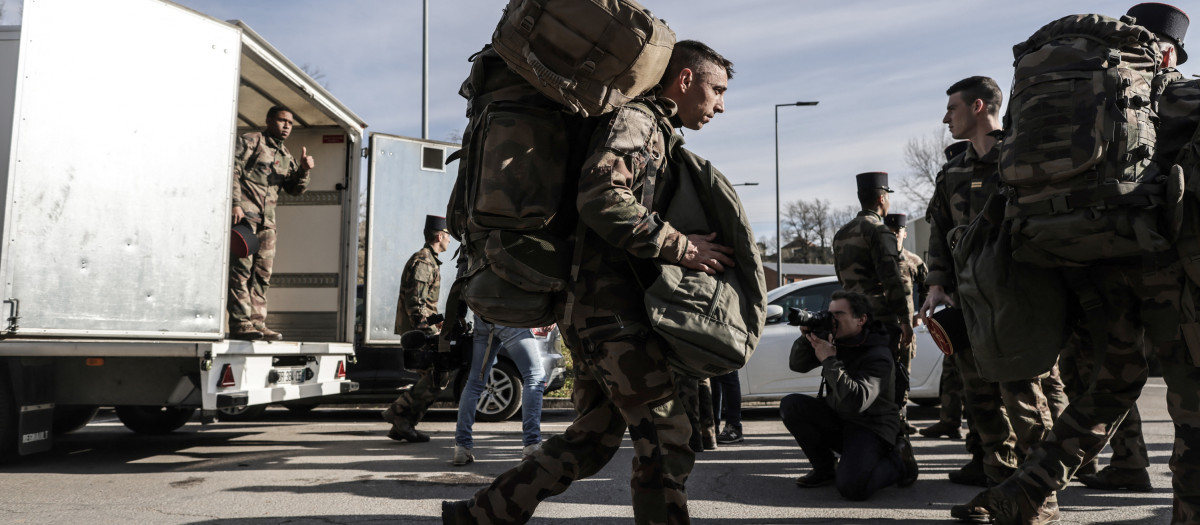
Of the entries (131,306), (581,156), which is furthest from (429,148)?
(581,156)

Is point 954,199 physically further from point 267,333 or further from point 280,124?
point 280,124

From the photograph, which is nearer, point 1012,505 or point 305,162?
point 1012,505

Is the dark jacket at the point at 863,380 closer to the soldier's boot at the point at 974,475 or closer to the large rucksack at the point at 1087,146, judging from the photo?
the soldier's boot at the point at 974,475

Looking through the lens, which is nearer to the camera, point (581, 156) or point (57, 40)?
point (581, 156)

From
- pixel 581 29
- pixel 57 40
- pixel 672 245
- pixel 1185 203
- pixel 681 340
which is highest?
pixel 57 40

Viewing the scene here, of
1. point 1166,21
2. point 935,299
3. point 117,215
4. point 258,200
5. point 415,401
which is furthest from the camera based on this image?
point 258,200

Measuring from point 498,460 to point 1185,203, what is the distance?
4.18 metres

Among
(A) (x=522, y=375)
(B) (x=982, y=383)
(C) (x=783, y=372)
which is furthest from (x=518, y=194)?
(C) (x=783, y=372)

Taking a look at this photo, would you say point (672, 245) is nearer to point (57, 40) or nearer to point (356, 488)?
point (356, 488)

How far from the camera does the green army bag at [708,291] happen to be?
244 centimetres

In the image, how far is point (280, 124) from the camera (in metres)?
7.29

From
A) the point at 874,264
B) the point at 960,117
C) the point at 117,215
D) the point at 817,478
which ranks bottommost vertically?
the point at 817,478

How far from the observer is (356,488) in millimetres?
4695

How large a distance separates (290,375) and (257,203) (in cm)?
151
